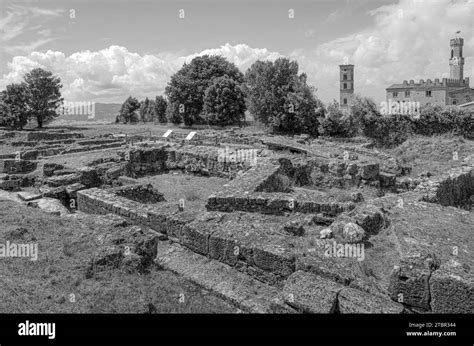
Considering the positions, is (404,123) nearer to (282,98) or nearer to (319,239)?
(282,98)

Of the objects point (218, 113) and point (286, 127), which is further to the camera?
point (218, 113)

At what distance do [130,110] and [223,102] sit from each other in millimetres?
33843

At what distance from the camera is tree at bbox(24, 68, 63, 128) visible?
56.7 metres

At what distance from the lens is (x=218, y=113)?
50.9 meters

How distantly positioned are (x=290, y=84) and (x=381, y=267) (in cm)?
3434

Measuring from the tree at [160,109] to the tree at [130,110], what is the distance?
9.44m

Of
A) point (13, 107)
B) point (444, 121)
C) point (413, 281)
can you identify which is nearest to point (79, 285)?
point (413, 281)

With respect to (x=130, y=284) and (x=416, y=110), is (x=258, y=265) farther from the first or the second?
(x=416, y=110)

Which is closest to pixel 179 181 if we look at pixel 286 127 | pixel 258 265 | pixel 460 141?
pixel 258 265

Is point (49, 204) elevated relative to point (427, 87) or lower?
lower

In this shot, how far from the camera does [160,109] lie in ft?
→ 229

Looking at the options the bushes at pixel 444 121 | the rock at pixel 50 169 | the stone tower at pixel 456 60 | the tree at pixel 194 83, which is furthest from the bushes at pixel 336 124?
the stone tower at pixel 456 60

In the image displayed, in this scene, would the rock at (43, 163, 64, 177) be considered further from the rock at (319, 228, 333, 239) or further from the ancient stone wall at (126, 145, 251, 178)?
the rock at (319, 228, 333, 239)

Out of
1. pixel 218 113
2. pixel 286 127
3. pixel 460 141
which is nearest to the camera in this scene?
pixel 460 141
